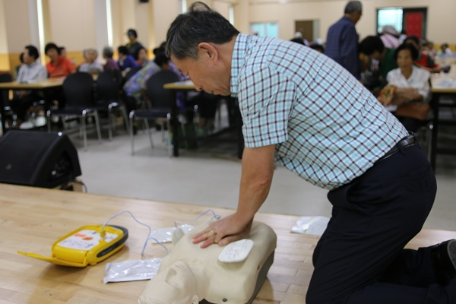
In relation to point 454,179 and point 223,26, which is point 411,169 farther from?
point 454,179

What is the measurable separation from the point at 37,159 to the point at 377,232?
238 cm

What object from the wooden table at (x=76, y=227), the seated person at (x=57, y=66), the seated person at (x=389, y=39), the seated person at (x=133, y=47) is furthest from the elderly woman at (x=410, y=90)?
the seated person at (x=133, y=47)

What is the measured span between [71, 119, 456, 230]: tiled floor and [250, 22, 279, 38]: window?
12.8 m

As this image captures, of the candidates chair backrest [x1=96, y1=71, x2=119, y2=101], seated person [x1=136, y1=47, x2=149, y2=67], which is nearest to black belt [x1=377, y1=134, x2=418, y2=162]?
chair backrest [x1=96, y1=71, x2=119, y2=101]

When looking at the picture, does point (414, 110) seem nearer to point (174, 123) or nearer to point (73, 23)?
point (174, 123)

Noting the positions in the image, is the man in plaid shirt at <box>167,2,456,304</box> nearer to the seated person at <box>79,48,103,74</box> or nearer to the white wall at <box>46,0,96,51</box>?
the seated person at <box>79,48,103,74</box>

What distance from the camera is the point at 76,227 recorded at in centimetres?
247

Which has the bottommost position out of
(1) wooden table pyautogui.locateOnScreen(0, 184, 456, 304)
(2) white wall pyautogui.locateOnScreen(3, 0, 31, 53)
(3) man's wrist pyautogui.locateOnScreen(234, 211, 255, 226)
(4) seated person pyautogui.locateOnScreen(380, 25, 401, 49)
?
(1) wooden table pyautogui.locateOnScreen(0, 184, 456, 304)

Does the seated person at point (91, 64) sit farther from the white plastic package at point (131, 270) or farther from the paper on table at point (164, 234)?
the white plastic package at point (131, 270)

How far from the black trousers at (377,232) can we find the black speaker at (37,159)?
216 cm

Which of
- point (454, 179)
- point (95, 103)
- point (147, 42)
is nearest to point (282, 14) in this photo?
point (147, 42)

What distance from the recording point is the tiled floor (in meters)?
3.66

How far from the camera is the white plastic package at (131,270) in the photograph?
6.33 feet

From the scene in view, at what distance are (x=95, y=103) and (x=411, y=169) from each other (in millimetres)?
5315
